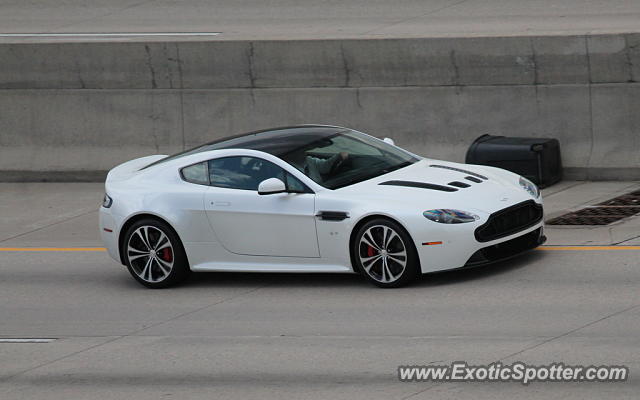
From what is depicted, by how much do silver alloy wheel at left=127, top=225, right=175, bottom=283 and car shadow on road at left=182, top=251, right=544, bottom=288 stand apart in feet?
1.06

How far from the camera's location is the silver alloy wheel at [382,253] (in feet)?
33.8

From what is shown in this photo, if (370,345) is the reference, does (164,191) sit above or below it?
above

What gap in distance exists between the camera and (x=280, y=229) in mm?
10836

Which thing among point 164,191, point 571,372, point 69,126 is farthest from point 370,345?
point 69,126

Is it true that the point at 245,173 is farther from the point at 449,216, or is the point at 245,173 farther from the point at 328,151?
the point at 449,216

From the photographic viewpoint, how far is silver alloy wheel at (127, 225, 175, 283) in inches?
448

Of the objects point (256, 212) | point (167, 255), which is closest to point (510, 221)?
point (256, 212)

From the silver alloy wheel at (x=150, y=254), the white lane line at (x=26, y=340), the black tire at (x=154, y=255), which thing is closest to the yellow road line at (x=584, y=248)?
the black tire at (x=154, y=255)

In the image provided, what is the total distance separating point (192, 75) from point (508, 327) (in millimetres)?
9050

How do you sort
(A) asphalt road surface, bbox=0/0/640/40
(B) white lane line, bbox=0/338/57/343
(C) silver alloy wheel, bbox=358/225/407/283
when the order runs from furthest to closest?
(A) asphalt road surface, bbox=0/0/640/40, (C) silver alloy wheel, bbox=358/225/407/283, (B) white lane line, bbox=0/338/57/343

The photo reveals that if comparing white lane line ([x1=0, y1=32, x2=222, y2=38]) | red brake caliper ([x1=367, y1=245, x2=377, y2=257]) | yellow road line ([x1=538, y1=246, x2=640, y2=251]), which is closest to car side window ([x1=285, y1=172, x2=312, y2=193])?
red brake caliper ([x1=367, y1=245, x2=377, y2=257])

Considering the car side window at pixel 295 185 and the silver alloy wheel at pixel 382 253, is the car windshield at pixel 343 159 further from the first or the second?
the silver alloy wheel at pixel 382 253

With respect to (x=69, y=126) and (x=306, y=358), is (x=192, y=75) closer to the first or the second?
(x=69, y=126)

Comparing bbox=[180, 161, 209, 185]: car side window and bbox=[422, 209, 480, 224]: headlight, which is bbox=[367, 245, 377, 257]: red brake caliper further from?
bbox=[180, 161, 209, 185]: car side window
